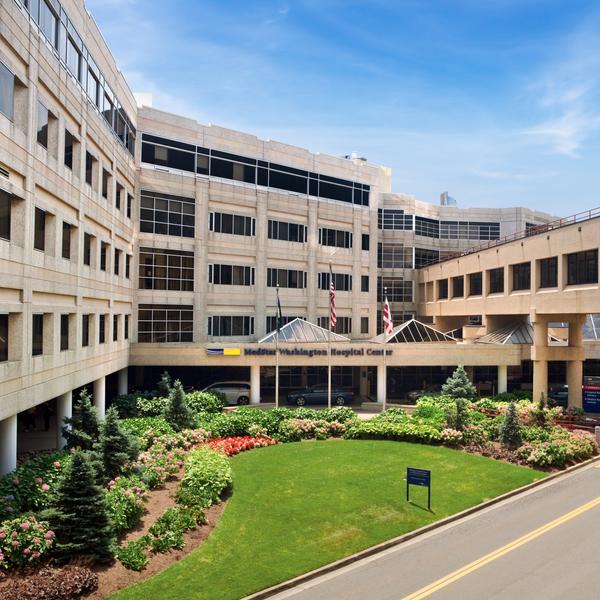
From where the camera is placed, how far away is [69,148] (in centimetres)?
2597

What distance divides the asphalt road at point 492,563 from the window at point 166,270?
29774 millimetres

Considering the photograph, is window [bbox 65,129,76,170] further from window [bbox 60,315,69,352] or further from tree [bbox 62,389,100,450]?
tree [bbox 62,389,100,450]

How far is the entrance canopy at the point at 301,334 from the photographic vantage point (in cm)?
4409

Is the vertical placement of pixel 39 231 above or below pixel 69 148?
below

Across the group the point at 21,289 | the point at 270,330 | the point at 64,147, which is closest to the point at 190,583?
the point at 21,289

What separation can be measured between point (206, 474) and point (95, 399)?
14921mm

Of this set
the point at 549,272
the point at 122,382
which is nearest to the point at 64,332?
the point at 122,382

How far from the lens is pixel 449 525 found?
19.7m

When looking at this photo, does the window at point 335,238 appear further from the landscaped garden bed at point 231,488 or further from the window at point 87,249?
the window at point 87,249

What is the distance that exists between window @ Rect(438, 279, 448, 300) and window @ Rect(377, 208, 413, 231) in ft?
24.4

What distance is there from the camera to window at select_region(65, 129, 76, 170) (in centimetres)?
2547

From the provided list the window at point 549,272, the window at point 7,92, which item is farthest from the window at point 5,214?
the window at point 549,272

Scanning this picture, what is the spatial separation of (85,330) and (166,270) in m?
14.3

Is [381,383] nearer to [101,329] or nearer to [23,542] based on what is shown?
[101,329]
